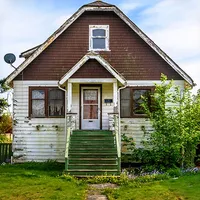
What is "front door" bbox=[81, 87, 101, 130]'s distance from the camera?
778 inches

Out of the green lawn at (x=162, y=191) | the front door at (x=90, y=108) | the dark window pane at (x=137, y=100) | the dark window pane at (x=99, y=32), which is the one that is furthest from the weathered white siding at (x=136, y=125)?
the green lawn at (x=162, y=191)

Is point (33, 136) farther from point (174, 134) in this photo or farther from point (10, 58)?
point (174, 134)

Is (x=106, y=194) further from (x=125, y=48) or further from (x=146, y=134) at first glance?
(x=125, y=48)

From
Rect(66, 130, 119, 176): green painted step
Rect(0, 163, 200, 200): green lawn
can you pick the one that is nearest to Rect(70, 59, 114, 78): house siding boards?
Rect(66, 130, 119, 176): green painted step

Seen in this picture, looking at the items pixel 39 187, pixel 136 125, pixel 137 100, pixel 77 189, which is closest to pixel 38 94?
pixel 137 100

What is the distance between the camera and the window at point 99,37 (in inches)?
791

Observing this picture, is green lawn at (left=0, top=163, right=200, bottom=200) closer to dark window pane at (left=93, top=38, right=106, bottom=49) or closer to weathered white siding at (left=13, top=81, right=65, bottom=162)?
weathered white siding at (left=13, top=81, right=65, bottom=162)

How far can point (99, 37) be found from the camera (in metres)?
20.1

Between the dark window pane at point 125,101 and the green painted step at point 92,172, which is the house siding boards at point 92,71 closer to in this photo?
the dark window pane at point 125,101

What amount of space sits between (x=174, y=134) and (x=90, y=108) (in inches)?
190

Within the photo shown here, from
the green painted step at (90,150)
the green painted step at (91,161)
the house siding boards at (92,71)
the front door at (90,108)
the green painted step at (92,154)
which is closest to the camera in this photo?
the green painted step at (92,154)

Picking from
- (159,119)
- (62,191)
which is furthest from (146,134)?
(62,191)

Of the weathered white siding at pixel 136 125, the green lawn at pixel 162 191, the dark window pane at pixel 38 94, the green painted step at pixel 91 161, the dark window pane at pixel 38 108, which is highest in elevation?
the dark window pane at pixel 38 94

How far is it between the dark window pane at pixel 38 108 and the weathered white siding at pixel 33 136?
0.24m
